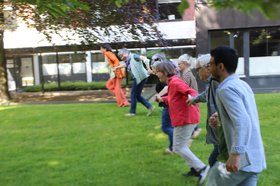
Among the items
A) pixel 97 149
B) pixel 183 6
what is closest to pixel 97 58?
pixel 97 149

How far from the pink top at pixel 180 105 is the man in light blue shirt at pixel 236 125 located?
2028 mm

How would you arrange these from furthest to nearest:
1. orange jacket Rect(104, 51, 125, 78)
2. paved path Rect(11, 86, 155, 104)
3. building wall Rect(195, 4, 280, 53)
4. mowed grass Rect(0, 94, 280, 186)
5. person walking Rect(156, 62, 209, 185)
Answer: building wall Rect(195, 4, 280, 53) → paved path Rect(11, 86, 155, 104) → orange jacket Rect(104, 51, 125, 78) → mowed grass Rect(0, 94, 280, 186) → person walking Rect(156, 62, 209, 185)

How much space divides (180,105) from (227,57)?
2.26m

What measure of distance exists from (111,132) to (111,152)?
1673 millimetres

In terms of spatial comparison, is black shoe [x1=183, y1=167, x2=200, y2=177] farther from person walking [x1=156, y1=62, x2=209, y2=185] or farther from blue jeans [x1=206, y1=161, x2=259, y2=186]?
blue jeans [x1=206, y1=161, x2=259, y2=186]

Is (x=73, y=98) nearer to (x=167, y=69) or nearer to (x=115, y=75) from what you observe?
(x=115, y=75)

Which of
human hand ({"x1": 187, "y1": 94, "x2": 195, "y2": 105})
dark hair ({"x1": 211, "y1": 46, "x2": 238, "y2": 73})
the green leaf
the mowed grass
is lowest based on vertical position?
the mowed grass

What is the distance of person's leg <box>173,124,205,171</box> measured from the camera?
216 inches

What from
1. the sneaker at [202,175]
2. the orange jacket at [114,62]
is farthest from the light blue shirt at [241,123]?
the orange jacket at [114,62]

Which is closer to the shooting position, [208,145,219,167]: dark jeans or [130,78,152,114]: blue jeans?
[208,145,219,167]: dark jeans

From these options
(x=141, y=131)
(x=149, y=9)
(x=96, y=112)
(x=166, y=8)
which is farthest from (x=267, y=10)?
(x=166, y=8)

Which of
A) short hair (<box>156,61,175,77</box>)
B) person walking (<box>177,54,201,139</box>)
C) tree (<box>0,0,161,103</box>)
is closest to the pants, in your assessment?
tree (<box>0,0,161,103</box>)

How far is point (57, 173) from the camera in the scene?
6242 mm

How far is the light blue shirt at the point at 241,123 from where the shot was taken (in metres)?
3.24
